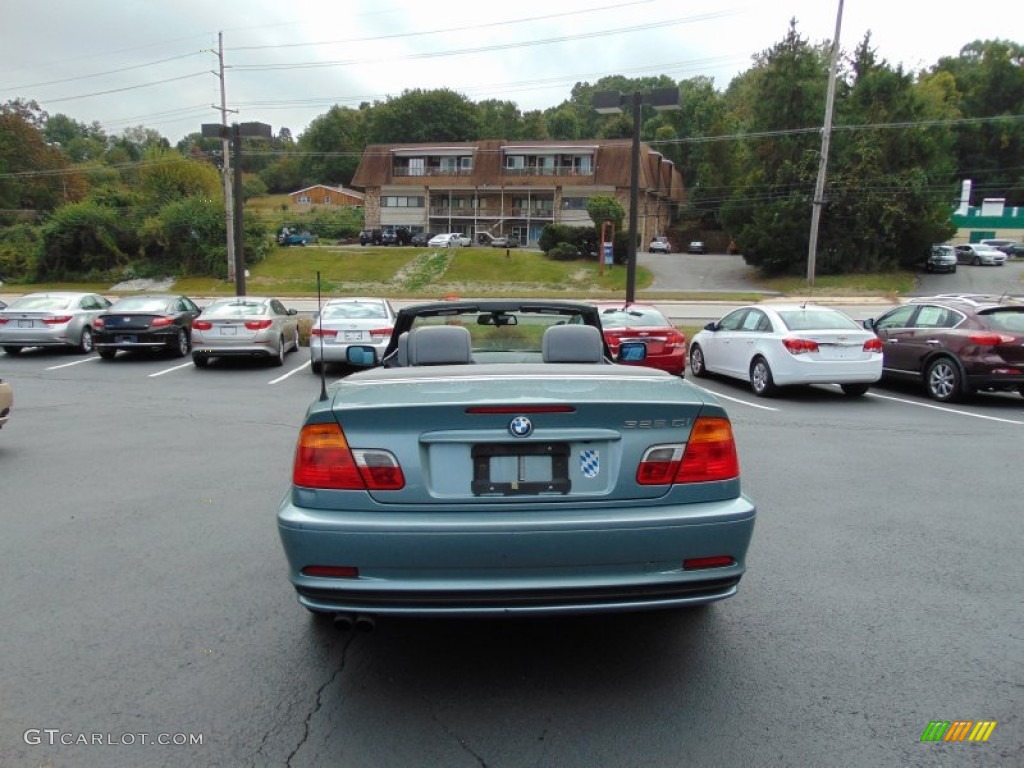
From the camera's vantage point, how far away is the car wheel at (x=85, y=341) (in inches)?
659

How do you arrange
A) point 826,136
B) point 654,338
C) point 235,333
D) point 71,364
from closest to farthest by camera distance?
point 654,338
point 235,333
point 71,364
point 826,136

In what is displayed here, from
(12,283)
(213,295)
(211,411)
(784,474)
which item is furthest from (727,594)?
(12,283)

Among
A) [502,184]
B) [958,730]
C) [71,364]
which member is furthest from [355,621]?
[502,184]

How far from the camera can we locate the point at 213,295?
129ft

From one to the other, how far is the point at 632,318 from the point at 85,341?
12.1 m

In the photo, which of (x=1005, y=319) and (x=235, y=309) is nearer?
(x=1005, y=319)

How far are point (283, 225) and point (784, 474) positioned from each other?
7457cm

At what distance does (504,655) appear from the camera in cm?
356

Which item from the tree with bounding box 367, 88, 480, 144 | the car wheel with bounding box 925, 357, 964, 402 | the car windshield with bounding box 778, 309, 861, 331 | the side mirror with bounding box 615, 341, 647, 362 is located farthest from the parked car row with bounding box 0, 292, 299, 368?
the tree with bounding box 367, 88, 480, 144

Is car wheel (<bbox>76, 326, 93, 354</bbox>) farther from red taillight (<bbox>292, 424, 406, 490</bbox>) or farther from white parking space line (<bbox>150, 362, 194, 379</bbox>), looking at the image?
red taillight (<bbox>292, 424, 406, 490</bbox>)

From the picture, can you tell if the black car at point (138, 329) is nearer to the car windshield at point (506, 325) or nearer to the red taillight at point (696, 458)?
the car windshield at point (506, 325)

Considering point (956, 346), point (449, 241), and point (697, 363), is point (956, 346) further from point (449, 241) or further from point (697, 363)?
point (449, 241)

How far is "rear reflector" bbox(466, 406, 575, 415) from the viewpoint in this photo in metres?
3.03

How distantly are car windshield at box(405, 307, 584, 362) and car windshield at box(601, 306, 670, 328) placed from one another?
25.8ft
